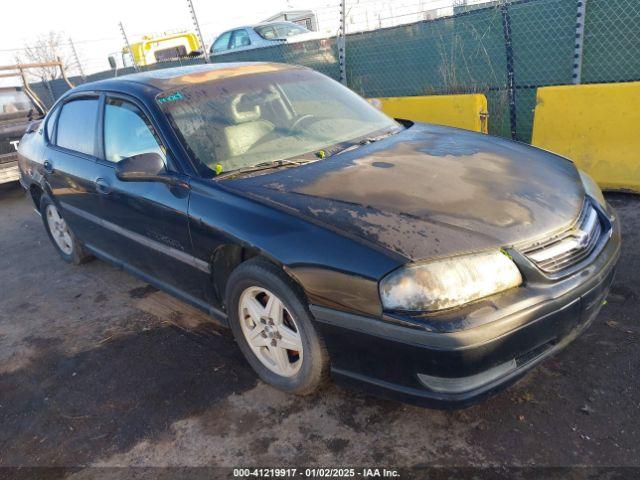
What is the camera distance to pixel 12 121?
329 inches

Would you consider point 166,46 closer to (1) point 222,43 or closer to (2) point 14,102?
(1) point 222,43

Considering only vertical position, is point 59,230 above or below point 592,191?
below

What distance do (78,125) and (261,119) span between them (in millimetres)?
1698

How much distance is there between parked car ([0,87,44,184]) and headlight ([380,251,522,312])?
7.03 meters

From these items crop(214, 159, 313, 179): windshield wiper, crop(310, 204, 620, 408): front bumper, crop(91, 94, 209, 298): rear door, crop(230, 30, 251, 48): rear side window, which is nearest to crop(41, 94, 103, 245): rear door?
crop(91, 94, 209, 298): rear door

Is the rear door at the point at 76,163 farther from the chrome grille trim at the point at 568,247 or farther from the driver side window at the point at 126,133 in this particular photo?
the chrome grille trim at the point at 568,247

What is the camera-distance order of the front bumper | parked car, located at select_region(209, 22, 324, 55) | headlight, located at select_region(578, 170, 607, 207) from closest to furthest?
1. the front bumper
2. headlight, located at select_region(578, 170, 607, 207)
3. parked car, located at select_region(209, 22, 324, 55)

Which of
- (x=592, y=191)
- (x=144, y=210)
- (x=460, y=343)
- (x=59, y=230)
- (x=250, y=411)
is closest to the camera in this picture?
(x=460, y=343)

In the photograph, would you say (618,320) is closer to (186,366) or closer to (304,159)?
(304,159)

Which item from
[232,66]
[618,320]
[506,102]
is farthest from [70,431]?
[506,102]

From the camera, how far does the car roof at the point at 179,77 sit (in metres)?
3.34

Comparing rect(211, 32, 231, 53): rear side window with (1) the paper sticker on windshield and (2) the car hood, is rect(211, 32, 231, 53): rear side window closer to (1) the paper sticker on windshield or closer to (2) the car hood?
(1) the paper sticker on windshield

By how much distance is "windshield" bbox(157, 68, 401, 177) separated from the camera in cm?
301

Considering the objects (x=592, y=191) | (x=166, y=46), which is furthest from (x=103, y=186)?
(x=166, y=46)
